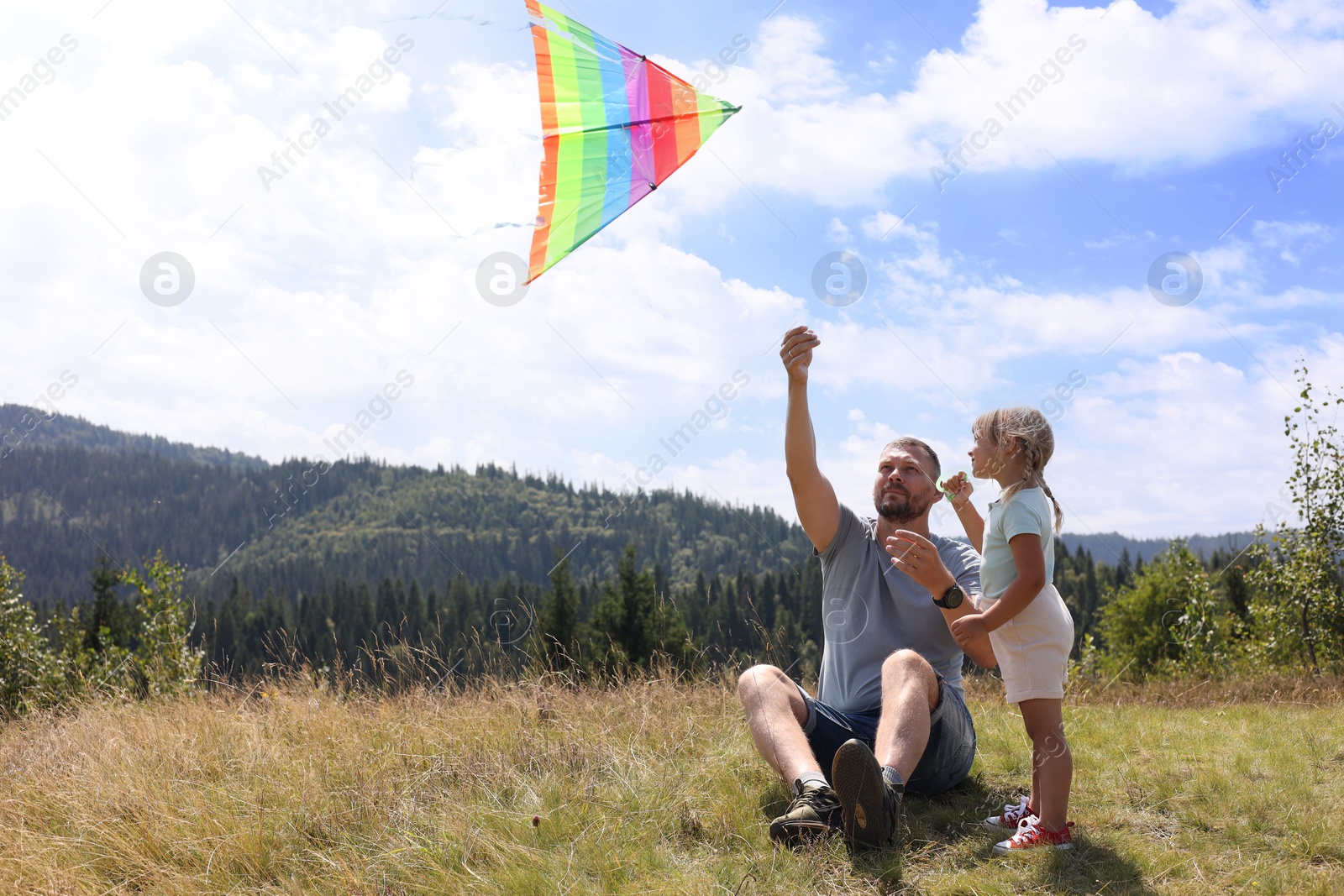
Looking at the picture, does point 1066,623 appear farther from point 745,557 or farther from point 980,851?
point 745,557

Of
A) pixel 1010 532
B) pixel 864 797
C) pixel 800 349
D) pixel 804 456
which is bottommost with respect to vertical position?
pixel 864 797

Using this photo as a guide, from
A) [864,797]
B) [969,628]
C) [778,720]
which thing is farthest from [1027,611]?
[778,720]

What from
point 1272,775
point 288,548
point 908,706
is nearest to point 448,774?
point 908,706

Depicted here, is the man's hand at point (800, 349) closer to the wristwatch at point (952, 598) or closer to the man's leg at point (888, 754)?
the wristwatch at point (952, 598)

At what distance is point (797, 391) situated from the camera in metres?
3.42

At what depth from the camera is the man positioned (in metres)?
2.82

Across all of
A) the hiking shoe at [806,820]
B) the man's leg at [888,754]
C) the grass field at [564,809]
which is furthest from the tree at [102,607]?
the man's leg at [888,754]

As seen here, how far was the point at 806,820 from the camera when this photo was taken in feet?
9.12

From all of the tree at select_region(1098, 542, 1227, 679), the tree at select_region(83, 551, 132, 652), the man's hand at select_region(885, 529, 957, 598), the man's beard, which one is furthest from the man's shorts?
the tree at select_region(83, 551, 132, 652)

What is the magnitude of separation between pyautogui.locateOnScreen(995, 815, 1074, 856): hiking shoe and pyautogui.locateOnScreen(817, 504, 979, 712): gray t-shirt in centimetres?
69

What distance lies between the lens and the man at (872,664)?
2818 millimetres

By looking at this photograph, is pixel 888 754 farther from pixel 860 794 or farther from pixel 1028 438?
pixel 1028 438

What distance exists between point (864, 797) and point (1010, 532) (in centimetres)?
108

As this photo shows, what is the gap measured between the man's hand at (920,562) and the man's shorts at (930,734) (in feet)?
1.82
